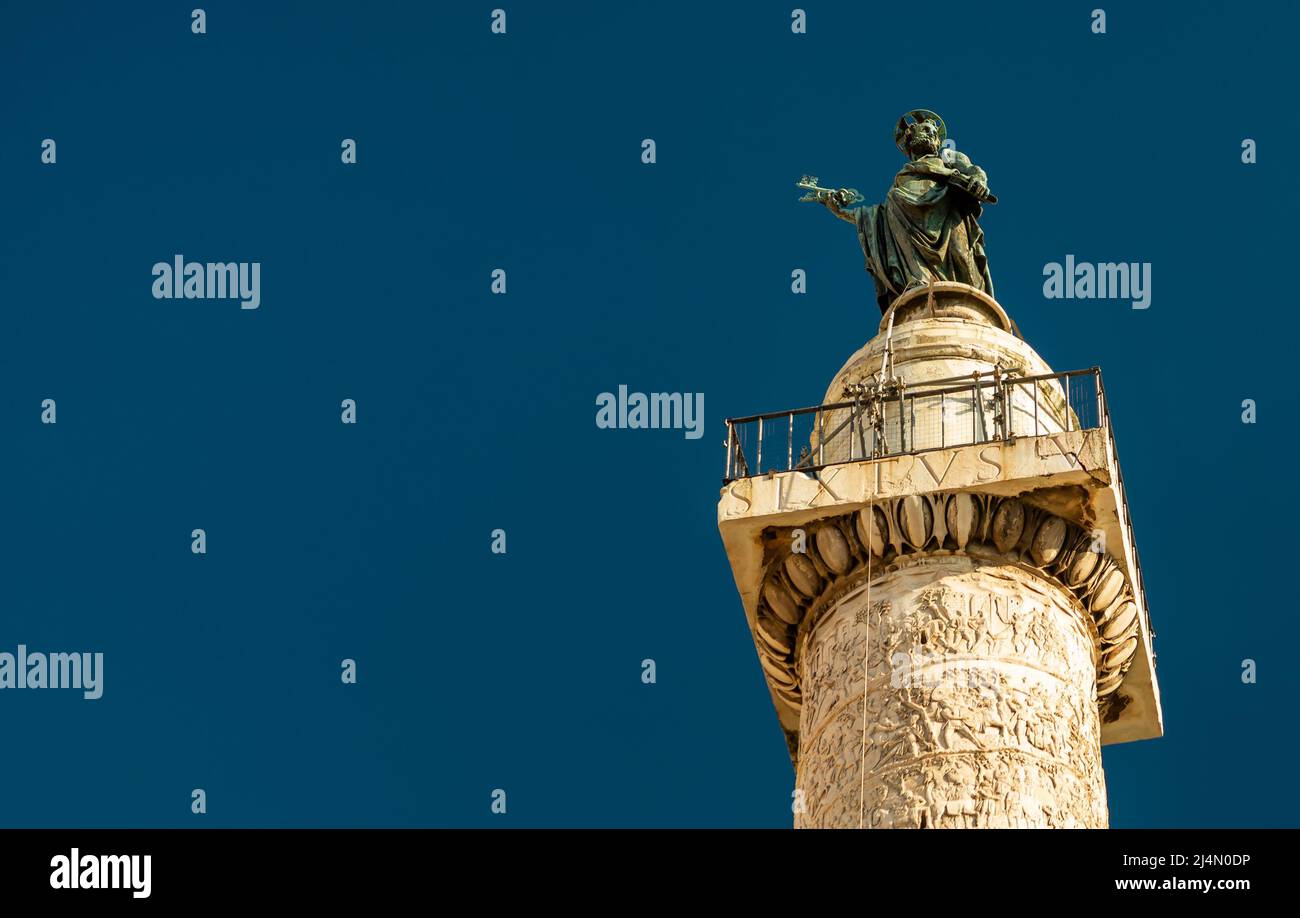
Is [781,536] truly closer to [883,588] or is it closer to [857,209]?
[883,588]

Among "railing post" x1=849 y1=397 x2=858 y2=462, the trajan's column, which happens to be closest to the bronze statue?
the trajan's column

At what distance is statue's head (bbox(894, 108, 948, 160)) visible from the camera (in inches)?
859

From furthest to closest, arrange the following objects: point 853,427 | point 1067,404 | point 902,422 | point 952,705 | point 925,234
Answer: point 925,234
point 1067,404
point 853,427
point 902,422
point 952,705

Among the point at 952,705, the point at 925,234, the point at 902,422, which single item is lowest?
the point at 952,705

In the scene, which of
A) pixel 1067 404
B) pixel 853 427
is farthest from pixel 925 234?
pixel 853 427

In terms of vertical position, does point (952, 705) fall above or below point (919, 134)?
below

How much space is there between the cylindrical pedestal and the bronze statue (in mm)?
Result: 4422

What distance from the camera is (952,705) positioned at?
15766 mm

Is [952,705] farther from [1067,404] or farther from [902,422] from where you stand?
[1067,404]

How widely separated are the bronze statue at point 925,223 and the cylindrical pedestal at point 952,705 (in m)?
4.42

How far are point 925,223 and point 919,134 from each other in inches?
43.3

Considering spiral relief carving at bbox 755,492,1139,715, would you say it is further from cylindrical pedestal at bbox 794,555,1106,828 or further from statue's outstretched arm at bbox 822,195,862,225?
statue's outstretched arm at bbox 822,195,862,225
